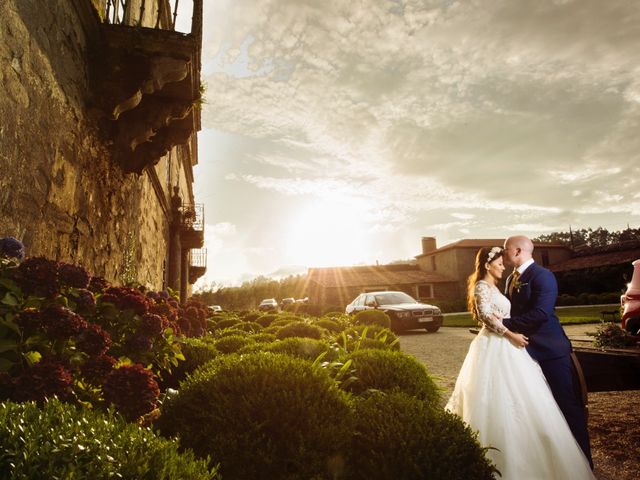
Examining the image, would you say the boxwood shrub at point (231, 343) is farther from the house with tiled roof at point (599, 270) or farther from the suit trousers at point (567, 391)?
the house with tiled roof at point (599, 270)

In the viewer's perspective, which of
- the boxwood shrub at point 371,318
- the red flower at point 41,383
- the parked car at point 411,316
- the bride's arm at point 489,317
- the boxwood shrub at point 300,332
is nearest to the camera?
the red flower at point 41,383

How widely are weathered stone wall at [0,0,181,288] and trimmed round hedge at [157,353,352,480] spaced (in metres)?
1.98

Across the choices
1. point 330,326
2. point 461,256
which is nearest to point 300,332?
point 330,326

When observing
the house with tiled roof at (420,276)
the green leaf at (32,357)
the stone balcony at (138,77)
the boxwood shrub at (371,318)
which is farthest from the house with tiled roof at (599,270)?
the green leaf at (32,357)

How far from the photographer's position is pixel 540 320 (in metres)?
3.47

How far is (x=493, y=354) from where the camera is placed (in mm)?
3646

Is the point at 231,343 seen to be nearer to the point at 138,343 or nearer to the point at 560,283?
the point at 138,343

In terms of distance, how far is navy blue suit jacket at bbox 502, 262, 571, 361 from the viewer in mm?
3480

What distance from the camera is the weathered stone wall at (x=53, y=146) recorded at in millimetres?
3061

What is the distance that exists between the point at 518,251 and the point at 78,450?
3.64 m

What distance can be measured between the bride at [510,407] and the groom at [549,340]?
101 millimetres

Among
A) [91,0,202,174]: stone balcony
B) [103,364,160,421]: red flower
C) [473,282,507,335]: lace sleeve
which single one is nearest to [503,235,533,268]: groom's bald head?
[473,282,507,335]: lace sleeve

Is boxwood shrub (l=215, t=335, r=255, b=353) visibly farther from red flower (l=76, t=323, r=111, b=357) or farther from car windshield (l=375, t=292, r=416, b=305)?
car windshield (l=375, t=292, r=416, b=305)

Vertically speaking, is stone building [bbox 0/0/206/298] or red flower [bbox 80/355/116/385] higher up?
stone building [bbox 0/0/206/298]
